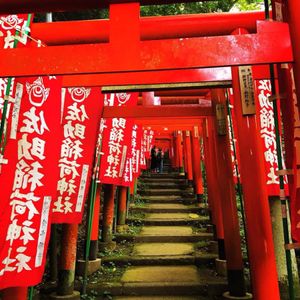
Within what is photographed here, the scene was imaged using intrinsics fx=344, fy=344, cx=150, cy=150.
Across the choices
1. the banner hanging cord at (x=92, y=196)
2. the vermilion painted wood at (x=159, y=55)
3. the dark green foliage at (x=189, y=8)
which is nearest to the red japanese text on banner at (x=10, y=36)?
the vermilion painted wood at (x=159, y=55)

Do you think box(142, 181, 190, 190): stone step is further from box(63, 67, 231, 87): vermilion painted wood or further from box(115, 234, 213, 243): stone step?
box(63, 67, 231, 87): vermilion painted wood

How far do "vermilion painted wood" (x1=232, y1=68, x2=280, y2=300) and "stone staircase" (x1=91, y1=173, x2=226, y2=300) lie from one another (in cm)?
316

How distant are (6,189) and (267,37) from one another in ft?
8.42

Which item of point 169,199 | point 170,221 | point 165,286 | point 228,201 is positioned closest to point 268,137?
point 228,201

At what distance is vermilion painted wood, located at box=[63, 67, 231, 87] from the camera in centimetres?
482

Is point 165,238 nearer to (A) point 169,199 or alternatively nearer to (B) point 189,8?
(A) point 169,199

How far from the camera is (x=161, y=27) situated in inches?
176

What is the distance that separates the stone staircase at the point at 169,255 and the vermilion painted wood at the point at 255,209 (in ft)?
10.4

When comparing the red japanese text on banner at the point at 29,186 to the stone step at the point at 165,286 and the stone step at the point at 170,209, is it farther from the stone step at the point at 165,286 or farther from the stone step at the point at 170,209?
the stone step at the point at 170,209

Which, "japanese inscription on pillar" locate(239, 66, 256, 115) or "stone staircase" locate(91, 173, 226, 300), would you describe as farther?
"stone staircase" locate(91, 173, 226, 300)

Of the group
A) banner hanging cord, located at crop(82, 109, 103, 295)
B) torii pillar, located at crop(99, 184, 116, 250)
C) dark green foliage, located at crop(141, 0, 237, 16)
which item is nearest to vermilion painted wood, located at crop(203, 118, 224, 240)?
banner hanging cord, located at crop(82, 109, 103, 295)

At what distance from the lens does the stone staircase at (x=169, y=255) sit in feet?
23.0

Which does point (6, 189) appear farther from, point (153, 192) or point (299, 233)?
point (153, 192)

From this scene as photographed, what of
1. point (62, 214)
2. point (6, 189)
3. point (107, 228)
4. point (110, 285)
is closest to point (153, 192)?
point (107, 228)
